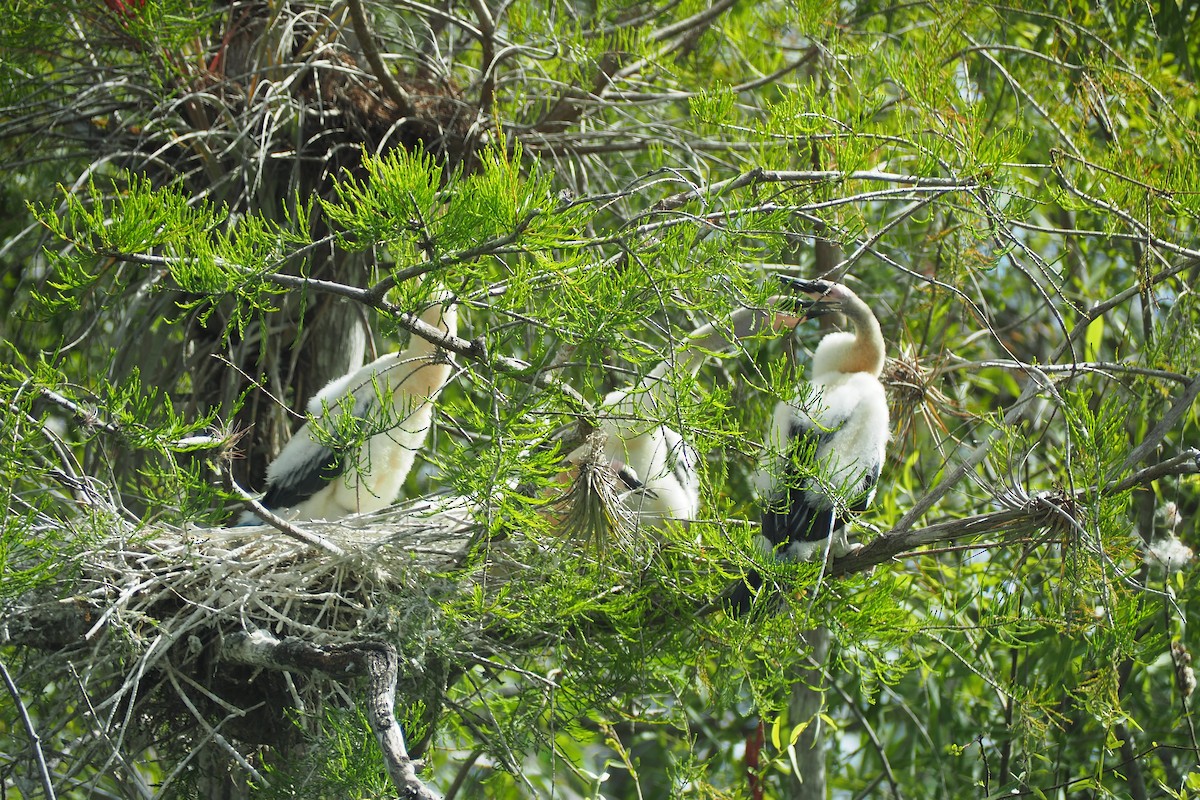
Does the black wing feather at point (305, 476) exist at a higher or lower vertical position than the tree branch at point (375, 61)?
lower

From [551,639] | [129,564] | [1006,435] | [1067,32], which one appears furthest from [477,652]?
[1067,32]

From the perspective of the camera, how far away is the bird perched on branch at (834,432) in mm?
3117

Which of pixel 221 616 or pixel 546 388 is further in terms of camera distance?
pixel 221 616

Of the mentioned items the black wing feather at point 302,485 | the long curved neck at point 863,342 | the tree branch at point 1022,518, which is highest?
A: the tree branch at point 1022,518

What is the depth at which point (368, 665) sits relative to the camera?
2328 millimetres

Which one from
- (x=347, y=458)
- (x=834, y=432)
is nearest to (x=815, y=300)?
(x=834, y=432)

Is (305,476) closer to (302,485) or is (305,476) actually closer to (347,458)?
(302,485)

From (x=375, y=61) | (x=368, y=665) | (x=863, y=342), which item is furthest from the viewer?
(x=863, y=342)

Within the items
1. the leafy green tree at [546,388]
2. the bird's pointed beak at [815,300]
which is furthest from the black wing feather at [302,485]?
the bird's pointed beak at [815,300]

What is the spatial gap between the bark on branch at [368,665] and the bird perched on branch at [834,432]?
96 cm

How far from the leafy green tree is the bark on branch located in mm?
11

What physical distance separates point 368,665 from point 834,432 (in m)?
1.59

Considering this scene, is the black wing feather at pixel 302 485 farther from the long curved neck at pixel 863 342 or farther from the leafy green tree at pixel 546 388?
the long curved neck at pixel 863 342

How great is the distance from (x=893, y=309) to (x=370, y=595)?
7.82 feet
